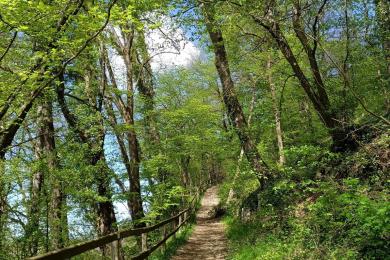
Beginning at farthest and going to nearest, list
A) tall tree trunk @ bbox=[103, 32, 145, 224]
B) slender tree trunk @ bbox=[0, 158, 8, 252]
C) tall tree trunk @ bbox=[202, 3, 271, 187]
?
tall tree trunk @ bbox=[103, 32, 145, 224] → tall tree trunk @ bbox=[202, 3, 271, 187] → slender tree trunk @ bbox=[0, 158, 8, 252]

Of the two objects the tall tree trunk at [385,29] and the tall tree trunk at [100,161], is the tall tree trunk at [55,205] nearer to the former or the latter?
the tall tree trunk at [100,161]

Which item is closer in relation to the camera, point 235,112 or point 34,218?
point 34,218

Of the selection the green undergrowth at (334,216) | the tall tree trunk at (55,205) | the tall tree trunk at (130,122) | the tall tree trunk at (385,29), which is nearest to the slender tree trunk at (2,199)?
the tall tree trunk at (55,205)

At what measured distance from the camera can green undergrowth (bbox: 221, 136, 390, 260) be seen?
5.77m

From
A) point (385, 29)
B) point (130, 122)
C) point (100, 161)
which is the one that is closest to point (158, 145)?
point (130, 122)

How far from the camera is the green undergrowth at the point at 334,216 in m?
5.77

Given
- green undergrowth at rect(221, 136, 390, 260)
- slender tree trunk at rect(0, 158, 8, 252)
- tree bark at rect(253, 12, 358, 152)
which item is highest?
tree bark at rect(253, 12, 358, 152)

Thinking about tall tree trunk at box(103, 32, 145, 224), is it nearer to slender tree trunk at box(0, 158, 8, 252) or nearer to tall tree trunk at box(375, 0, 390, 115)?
slender tree trunk at box(0, 158, 8, 252)

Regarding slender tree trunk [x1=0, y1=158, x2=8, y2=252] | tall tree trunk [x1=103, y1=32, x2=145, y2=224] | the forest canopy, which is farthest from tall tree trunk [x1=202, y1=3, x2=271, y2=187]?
slender tree trunk [x1=0, y1=158, x2=8, y2=252]

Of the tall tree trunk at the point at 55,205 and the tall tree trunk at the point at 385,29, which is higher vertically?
the tall tree trunk at the point at 385,29

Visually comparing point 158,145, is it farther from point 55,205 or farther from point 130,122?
point 55,205

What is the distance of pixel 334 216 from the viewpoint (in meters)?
7.47

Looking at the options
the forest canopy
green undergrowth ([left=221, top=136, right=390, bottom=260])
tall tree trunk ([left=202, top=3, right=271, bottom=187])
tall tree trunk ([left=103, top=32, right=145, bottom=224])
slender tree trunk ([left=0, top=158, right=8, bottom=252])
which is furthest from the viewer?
tall tree trunk ([left=103, top=32, right=145, bottom=224])

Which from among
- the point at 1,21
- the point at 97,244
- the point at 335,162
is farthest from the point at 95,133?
the point at 97,244
